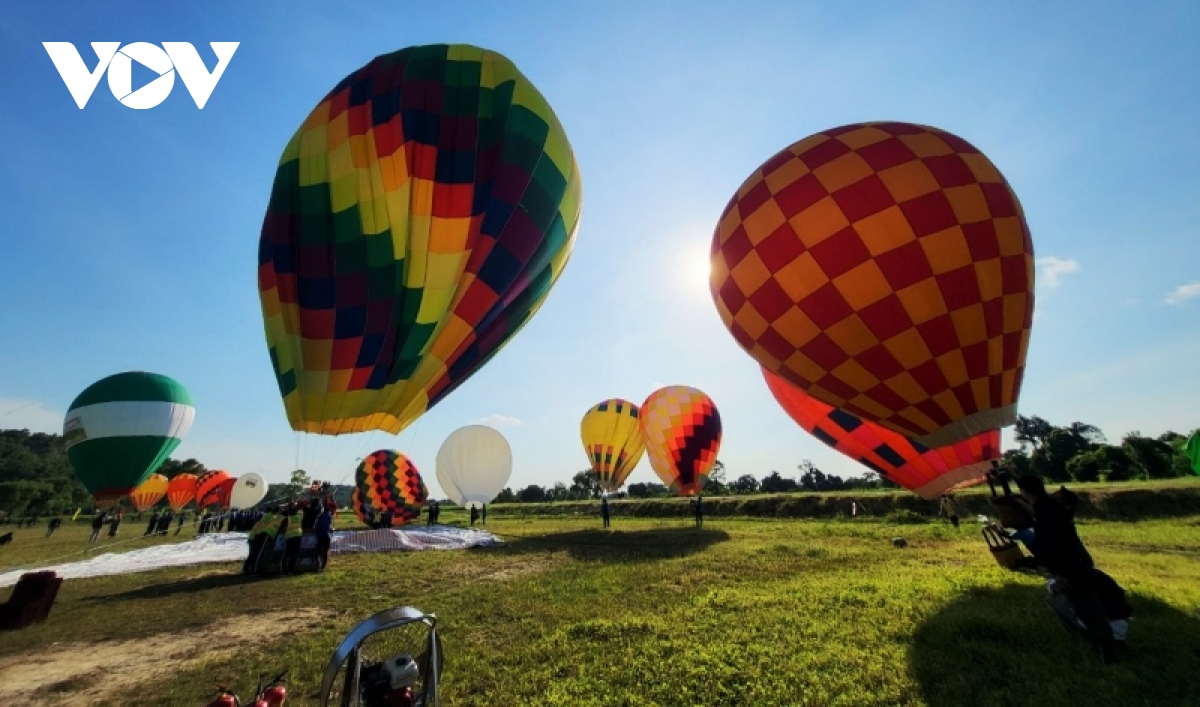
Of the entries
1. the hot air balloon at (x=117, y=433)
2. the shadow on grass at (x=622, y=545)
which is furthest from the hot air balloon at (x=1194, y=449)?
the hot air balloon at (x=117, y=433)

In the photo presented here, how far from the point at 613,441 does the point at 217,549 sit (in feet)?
52.9

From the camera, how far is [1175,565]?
803cm

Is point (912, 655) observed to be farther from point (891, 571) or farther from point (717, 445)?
point (717, 445)

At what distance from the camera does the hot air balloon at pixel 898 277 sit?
6477 mm

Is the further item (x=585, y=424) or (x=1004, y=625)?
(x=585, y=424)

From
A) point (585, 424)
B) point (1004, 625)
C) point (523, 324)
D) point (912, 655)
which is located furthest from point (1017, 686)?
point (585, 424)

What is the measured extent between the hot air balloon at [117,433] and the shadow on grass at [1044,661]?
2227 centimetres

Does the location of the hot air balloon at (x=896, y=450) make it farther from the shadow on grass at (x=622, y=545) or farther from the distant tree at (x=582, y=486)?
the distant tree at (x=582, y=486)

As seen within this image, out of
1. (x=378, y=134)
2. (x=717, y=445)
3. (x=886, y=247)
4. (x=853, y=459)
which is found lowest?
(x=853, y=459)

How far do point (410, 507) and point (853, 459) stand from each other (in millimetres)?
23077

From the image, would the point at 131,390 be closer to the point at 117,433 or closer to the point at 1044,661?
the point at 117,433

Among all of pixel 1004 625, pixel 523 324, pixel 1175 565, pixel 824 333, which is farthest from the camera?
pixel 523 324

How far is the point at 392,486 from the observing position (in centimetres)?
2558

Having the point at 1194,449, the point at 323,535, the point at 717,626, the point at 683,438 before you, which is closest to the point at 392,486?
the point at 323,535
